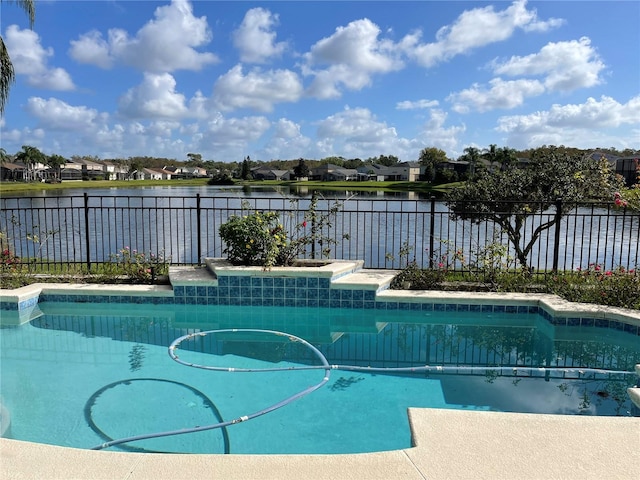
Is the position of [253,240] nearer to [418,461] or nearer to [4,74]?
[418,461]

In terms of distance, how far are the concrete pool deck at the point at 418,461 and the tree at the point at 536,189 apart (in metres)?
5.42

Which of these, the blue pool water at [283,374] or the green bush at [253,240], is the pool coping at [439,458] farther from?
the green bush at [253,240]

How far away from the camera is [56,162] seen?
83.9 metres

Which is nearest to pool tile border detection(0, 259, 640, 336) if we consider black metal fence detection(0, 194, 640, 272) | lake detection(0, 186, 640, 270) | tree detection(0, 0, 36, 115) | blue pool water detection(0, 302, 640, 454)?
blue pool water detection(0, 302, 640, 454)

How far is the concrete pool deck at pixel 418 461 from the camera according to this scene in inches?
90.4

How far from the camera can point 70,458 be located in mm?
2420

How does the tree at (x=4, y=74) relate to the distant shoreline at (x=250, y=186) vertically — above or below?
above

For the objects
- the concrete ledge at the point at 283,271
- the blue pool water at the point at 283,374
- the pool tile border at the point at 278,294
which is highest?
the concrete ledge at the point at 283,271

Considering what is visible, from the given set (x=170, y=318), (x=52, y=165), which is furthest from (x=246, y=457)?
(x=52, y=165)

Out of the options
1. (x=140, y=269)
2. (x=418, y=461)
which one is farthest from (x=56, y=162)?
(x=418, y=461)

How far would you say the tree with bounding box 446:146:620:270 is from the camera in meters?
8.02

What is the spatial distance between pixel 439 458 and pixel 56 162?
94816 millimetres

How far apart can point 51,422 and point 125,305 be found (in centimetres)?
324

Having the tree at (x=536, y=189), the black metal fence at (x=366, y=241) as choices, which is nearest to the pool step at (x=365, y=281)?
the black metal fence at (x=366, y=241)
